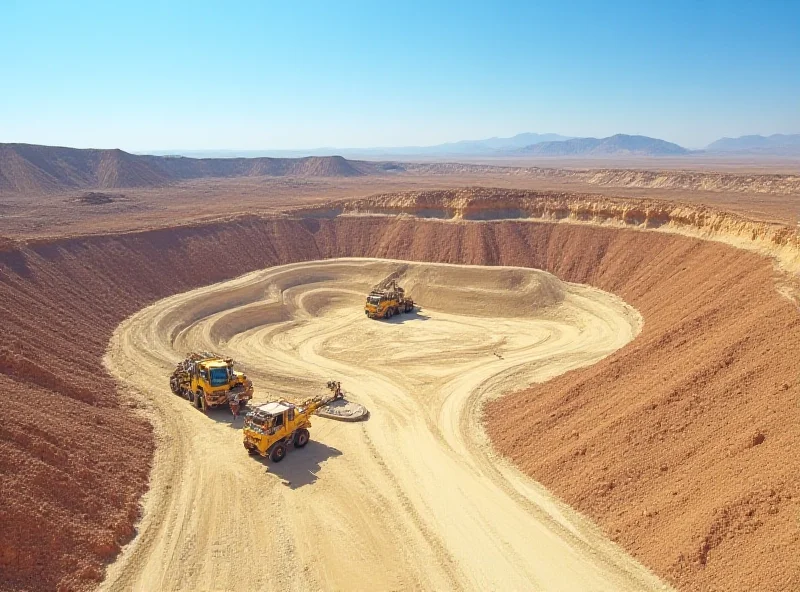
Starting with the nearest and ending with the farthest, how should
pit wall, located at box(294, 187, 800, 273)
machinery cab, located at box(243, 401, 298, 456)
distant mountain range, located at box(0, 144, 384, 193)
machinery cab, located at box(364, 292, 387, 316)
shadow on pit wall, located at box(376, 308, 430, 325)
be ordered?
machinery cab, located at box(243, 401, 298, 456) < pit wall, located at box(294, 187, 800, 273) < machinery cab, located at box(364, 292, 387, 316) < shadow on pit wall, located at box(376, 308, 430, 325) < distant mountain range, located at box(0, 144, 384, 193)

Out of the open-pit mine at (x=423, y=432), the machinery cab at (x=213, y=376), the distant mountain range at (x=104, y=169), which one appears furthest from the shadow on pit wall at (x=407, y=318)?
the distant mountain range at (x=104, y=169)

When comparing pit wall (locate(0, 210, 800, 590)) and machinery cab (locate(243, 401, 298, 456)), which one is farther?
machinery cab (locate(243, 401, 298, 456))

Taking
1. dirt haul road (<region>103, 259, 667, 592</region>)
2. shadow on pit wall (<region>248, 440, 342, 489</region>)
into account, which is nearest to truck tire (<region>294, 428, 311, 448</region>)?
shadow on pit wall (<region>248, 440, 342, 489</region>)

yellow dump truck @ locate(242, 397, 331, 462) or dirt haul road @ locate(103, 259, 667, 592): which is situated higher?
yellow dump truck @ locate(242, 397, 331, 462)

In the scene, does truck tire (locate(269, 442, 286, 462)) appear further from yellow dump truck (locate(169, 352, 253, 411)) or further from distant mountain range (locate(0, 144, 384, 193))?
distant mountain range (locate(0, 144, 384, 193))

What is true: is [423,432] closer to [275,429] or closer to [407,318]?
[275,429]
